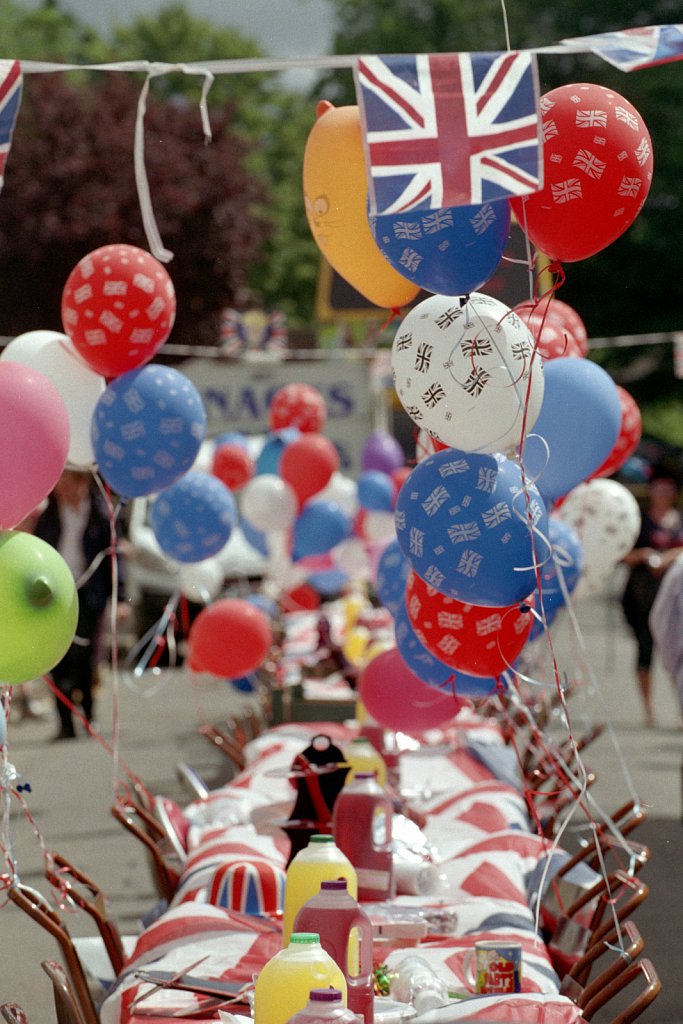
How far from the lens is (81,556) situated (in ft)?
32.7

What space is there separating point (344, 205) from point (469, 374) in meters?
0.63

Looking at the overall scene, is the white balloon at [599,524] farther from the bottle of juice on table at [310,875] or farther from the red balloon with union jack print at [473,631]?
the bottle of juice on table at [310,875]

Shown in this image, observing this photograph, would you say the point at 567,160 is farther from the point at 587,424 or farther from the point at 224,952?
the point at 224,952

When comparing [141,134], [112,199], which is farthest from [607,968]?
[112,199]

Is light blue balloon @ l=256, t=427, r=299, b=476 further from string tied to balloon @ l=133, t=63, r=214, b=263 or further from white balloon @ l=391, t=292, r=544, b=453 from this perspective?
white balloon @ l=391, t=292, r=544, b=453

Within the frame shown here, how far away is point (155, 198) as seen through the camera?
974 inches

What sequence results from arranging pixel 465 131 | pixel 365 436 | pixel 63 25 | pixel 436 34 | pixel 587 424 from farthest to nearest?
pixel 63 25
pixel 436 34
pixel 365 436
pixel 587 424
pixel 465 131

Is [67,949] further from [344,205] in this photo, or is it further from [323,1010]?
[344,205]

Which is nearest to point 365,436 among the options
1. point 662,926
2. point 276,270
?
point 662,926

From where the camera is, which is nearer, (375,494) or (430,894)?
(430,894)

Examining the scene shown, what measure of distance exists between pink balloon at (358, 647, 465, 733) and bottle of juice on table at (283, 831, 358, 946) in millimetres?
1700

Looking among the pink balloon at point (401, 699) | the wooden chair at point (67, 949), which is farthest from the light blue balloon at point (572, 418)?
the wooden chair at point (67, 949)

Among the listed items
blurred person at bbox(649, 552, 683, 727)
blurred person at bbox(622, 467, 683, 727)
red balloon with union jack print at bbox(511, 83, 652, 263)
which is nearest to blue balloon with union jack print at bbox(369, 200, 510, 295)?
red balloon with union jack print at bbox(511, 83, 652, 263)

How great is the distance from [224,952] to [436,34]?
35.6 metres
